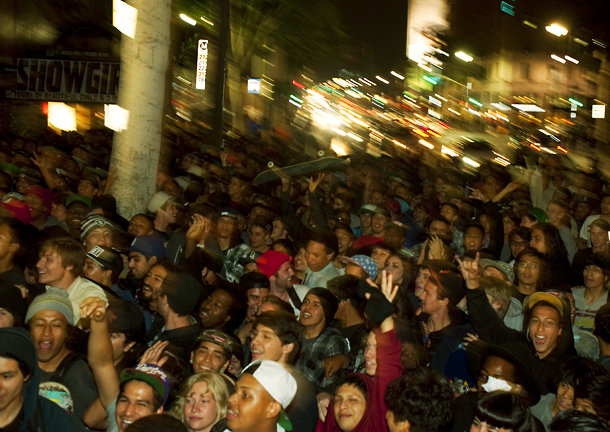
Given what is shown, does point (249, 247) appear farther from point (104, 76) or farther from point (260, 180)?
point (104, 76)

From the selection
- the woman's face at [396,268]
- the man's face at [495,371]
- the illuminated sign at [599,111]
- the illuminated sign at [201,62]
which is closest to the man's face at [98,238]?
the woman's face at [396,268]

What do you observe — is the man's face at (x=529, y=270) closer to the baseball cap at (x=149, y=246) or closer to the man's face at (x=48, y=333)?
the baseball cap at (x=149, y=246)

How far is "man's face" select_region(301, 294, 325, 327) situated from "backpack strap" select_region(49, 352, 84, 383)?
1690 millimetres

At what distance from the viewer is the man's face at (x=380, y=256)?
22.2 feet

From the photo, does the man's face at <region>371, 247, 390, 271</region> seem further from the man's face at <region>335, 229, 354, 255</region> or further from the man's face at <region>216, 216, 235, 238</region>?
the man's face at <region>216, 216, 235, 238</region>

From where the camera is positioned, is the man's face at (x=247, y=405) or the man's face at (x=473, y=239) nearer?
the man's face at (x=247, y=405)

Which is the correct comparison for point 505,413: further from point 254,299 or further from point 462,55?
point 462,55

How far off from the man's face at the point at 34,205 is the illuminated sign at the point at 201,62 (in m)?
16.8

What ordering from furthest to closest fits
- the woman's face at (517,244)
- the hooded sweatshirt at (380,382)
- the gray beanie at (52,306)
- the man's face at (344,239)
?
the man's face at (344,239) < the woman's face at (517,244) < the gray beanie at (52,306) < the hooded sweatshirt at (380,382)

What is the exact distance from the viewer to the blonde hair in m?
3.81

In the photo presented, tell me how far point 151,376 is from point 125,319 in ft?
3.70

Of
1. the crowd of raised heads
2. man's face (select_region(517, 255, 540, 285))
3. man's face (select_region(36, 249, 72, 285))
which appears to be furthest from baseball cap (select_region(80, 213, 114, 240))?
man's face (select_region(517, 255, 540, 285))

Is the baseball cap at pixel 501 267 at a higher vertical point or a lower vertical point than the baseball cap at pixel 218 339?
higher

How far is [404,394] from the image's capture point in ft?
11.7
